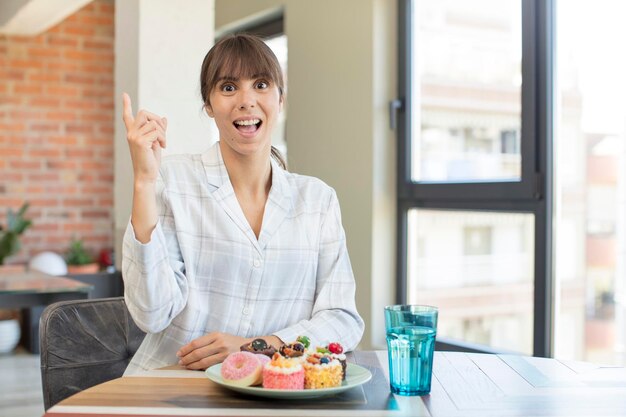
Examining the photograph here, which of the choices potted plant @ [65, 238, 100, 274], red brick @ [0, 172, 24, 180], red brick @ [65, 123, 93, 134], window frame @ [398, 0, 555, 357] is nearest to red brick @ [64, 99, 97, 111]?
red brick @ [65, 123, 93, 134]

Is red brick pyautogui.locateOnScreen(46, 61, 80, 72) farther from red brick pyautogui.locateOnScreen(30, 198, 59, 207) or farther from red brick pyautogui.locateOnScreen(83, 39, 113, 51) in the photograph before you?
red brick pyautogui.locateOnScreen(30, 198, 59, 207)

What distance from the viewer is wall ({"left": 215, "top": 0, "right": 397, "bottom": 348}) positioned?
146 inches

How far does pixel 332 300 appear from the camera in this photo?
5.51ft

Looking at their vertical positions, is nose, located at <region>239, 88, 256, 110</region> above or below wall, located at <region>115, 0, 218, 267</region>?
below

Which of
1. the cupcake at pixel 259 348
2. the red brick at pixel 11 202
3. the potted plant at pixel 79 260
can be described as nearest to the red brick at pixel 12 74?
the red brick at pixel 11 202

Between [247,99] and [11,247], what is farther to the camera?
[11,247]

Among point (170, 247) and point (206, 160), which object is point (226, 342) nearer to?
point (170, 247)

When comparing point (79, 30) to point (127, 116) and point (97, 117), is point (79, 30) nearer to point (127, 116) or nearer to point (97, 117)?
point (97, 117)

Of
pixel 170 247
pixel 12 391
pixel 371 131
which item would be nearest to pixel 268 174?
pixel 170 247

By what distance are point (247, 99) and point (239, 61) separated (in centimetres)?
8

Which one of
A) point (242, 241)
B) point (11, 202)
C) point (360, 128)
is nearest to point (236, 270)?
point (242, 241)

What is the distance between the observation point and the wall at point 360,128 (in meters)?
3.72

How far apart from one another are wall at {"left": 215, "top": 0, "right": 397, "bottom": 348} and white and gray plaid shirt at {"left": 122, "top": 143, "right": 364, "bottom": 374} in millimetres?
2014

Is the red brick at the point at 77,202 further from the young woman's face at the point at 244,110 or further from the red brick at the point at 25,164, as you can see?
the young woman's face at the point at 244,110
